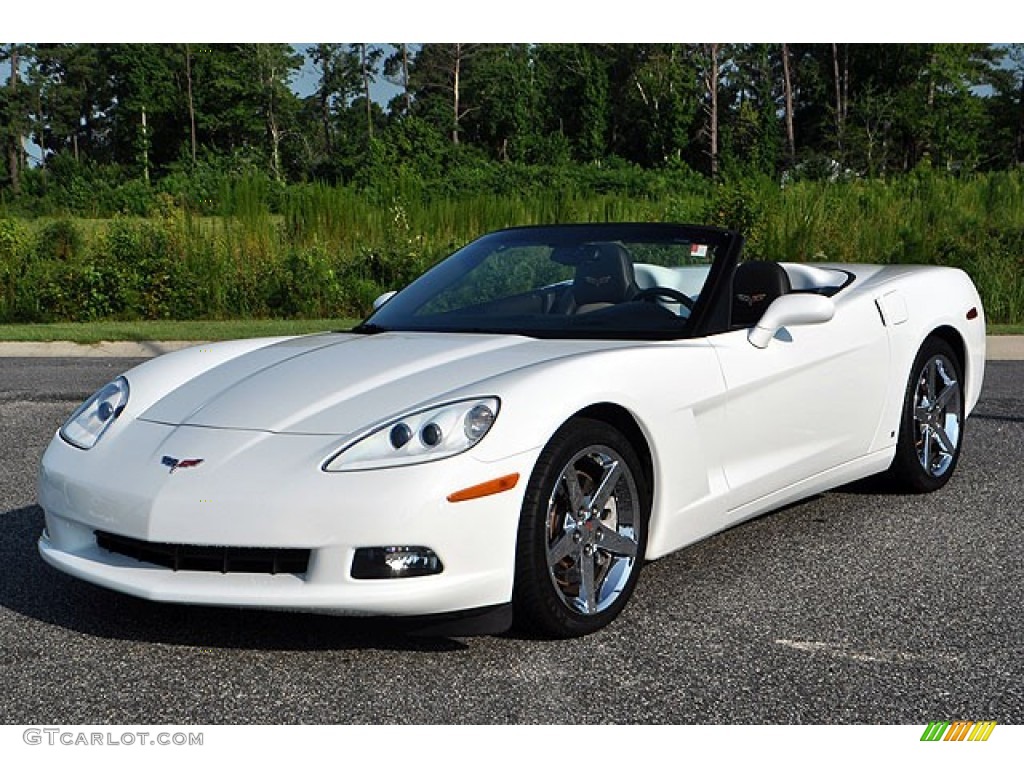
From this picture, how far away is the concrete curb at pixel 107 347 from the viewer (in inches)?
547

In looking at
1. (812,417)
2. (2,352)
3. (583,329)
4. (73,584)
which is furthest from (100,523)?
(2,352)

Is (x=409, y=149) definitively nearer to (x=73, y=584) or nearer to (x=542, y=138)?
(x=542, y=138)

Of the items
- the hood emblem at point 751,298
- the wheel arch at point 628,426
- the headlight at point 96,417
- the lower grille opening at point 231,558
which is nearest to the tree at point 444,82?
the hood emblem at point 751,298

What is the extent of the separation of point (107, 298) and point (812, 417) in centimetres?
1364

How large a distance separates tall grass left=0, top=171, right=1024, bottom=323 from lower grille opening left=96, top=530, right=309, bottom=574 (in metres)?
13.3

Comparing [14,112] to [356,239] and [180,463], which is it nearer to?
[356,239]

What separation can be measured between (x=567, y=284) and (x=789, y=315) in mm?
900

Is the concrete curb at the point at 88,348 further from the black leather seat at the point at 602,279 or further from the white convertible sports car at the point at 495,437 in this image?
the black leather seat at the point at 602,279

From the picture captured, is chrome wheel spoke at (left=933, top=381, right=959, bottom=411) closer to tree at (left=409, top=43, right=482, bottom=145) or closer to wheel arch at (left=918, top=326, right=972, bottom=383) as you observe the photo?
wheel arch at (left=918, top=326, right=972, bottom=383)

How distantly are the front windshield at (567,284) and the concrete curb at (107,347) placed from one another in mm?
9022

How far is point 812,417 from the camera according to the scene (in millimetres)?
5332

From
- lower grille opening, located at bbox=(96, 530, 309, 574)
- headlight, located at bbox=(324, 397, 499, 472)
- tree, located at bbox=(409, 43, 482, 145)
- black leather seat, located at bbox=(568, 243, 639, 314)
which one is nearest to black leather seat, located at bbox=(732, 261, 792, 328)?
black leather seat, located at bbox=(568, 243, 639, 314)

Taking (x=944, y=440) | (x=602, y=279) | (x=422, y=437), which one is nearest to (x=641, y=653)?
(x=422, y=437)

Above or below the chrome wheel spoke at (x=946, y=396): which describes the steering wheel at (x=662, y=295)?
above
